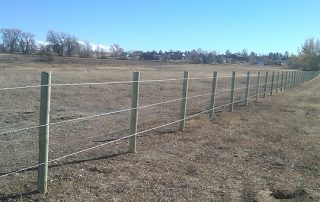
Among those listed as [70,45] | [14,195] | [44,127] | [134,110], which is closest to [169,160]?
[134,110]

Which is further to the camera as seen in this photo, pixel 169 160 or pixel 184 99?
pixel 184 99

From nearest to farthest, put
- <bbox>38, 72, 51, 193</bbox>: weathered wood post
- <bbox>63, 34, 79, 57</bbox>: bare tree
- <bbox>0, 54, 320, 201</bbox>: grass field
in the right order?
<bbox>38, 72, 51, 193</bbox>: weathered wood post → <bbox>0, 54, 320, 201</bbox>: grass field → <bbox>63, 34, 79, 57</bbox>: bare tree

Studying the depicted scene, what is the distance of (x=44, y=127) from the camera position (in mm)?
5938

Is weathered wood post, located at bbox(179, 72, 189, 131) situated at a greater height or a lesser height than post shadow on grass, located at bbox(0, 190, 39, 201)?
greater

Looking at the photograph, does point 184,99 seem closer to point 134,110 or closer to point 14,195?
point 134,110

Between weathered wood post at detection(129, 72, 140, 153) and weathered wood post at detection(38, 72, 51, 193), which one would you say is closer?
weathered wood post at detection(38, 72, 51, 193)

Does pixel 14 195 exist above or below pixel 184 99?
below

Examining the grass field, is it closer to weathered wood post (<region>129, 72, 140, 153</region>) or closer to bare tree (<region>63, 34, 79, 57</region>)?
weathered wood post (<region>129, 72, 140, 153</region>)

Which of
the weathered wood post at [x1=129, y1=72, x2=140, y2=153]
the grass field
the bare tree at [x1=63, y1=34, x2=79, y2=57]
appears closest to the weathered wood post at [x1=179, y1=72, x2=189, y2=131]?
the grass field

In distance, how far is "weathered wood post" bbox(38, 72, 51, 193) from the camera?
5867mm

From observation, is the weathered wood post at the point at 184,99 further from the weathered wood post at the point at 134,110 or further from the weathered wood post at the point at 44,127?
the weathered wood post at the point at 44,127

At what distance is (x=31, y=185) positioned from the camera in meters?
6.30

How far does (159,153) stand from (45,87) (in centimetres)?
365

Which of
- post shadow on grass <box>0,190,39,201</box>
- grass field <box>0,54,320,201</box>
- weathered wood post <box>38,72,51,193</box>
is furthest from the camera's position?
grass field <box>0,54,320,201</box>
